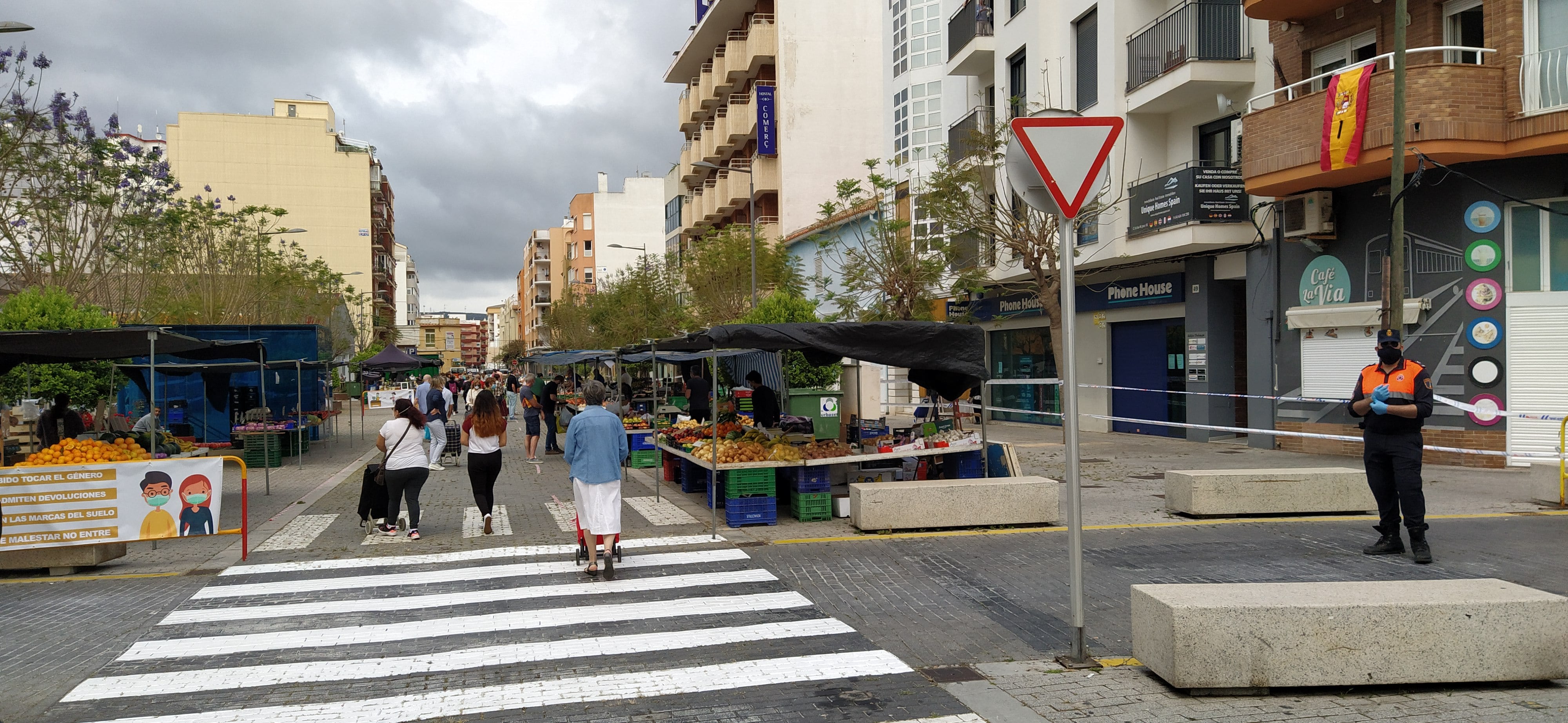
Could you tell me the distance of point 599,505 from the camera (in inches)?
347

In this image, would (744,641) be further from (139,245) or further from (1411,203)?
(139,245)

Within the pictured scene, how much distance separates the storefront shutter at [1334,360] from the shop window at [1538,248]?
2325mm

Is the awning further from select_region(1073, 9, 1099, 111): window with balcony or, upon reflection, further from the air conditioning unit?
select_region(1073, 9, 1099, 111): window with balcony

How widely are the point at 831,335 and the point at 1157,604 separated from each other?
6.21m

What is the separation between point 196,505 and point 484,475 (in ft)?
9.11

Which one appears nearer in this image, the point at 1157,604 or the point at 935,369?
the point at 1157,604

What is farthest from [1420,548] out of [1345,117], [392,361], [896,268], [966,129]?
[392,361]

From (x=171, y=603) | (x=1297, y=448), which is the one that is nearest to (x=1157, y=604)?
(x=171, y=603)

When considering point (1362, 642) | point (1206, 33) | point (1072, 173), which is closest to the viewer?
point (1362, 642)

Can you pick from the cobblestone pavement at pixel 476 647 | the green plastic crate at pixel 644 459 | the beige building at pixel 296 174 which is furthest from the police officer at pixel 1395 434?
the beige building at pixel 296 174

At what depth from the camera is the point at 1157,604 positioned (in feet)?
17.8

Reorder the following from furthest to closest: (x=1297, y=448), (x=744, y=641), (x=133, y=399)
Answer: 1. (x=133, y=399)
2. (x=1297, y=448)
3. (x=744, y=641)

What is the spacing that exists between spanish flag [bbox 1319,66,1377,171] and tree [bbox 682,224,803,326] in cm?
2001

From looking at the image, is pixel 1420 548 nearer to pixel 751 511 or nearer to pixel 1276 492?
pixel 1276 492
